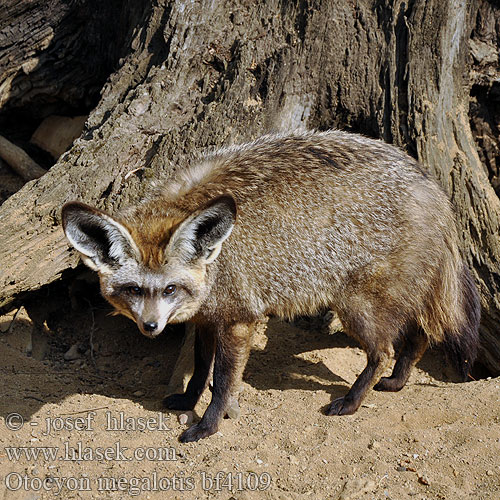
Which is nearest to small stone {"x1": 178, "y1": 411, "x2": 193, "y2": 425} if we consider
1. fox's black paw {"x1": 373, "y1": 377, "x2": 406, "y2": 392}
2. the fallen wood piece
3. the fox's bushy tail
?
fox's black paw {"x1": 373, "y1": 377, "x2": 406, "y2": 392}

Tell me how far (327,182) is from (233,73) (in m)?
1.82

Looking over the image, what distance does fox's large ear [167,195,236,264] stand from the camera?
443 cm

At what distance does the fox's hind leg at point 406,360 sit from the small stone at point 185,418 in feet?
5.76

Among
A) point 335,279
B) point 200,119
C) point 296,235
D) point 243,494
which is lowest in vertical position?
point 243,494

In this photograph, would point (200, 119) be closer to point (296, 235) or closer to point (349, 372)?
point (296, 235)

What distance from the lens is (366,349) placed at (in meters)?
→ 5.30

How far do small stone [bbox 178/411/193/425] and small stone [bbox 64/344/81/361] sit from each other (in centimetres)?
179

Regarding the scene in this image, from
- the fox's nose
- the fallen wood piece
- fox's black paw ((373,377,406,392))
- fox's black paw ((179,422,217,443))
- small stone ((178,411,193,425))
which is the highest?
the fox's nose

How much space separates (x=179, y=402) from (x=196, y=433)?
0.53 m

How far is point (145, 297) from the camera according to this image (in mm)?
4590

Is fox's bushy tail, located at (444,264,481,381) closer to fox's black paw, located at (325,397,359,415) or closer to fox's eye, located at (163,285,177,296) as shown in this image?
fox's black paw, located at (325,397,359,415)

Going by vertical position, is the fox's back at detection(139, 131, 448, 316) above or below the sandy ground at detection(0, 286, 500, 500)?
above

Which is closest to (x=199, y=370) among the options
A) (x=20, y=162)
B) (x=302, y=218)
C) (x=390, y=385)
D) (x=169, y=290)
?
(x=169, y=290)

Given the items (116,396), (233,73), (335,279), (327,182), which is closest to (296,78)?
(233,73)
